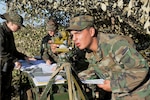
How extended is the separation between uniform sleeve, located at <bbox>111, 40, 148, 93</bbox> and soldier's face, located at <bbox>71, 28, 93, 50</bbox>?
28cm

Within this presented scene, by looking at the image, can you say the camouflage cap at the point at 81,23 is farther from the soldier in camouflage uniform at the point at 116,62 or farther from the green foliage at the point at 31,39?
the green foliage at the point at 31,39

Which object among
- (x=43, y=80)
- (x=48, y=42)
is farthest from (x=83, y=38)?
(x=48, y=42)

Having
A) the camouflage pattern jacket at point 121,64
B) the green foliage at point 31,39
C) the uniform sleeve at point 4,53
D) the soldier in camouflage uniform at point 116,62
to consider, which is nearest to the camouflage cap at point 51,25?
the uniform sleeve at point 4,53

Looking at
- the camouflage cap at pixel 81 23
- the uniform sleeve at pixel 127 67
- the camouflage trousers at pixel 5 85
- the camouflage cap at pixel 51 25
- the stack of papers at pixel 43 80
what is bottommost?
the camouflage trousers at pixel 5 85

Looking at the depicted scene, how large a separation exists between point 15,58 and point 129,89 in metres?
2.51

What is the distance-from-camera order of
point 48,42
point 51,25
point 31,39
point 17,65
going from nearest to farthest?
point 17,65, point 51,25, point 48,42, point 31,39

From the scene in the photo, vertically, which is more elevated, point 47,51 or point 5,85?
point 47,51

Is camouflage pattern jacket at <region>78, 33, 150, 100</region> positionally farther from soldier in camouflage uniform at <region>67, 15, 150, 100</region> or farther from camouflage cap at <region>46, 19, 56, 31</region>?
camouflage cap at <region>46, 19, 56, 31</region>

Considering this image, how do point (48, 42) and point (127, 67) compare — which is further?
point (48, 42)

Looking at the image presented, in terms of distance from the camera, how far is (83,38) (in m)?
2.75

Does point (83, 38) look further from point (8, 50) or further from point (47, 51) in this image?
point (47, 51)

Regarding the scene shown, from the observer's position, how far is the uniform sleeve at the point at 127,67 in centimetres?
248

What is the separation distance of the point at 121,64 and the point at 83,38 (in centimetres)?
43

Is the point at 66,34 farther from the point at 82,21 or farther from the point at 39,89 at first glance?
the point at 82,21
